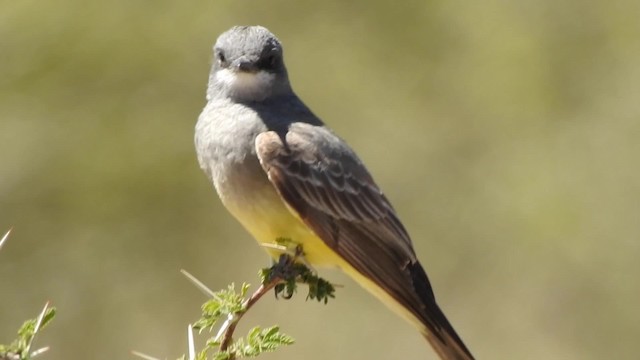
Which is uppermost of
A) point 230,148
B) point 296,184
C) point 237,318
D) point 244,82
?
point 244,82

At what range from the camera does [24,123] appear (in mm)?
9977

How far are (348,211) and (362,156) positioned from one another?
15.9 feet

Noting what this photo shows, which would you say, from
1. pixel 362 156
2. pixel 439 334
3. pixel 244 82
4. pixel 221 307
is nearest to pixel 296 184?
pixel 244 82

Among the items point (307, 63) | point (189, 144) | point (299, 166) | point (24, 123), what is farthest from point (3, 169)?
point (299, 166)

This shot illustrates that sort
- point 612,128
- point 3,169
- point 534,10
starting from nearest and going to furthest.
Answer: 1. point 3,169
2. point 612,128
3. point 534,10

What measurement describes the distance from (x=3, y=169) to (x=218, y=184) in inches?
183

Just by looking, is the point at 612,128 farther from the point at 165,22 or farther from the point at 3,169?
the point at 3,169

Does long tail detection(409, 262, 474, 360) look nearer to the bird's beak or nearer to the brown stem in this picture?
the bird's beak

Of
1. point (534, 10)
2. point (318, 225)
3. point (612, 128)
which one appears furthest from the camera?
point (534, 10)

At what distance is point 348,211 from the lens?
5645mm

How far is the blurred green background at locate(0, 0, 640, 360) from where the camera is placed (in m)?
9.78

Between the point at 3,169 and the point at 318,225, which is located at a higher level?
the point at 3,169

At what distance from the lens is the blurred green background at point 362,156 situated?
978 centimetres

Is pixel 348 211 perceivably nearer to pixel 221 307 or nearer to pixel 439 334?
pixel 439 334
